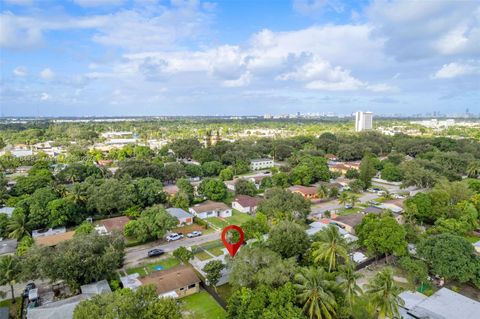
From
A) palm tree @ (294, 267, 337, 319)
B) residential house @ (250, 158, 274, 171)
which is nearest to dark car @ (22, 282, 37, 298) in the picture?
palm tree @ (294, 267, 337, 319)

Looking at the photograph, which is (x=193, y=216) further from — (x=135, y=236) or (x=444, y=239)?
(x=444, y=239)

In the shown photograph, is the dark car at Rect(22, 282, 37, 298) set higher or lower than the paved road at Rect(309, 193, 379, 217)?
higher

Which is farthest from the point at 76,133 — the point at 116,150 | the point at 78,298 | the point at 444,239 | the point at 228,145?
the point at 444,239

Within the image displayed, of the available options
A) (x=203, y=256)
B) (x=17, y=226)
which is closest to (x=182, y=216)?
(x=203, y=256)

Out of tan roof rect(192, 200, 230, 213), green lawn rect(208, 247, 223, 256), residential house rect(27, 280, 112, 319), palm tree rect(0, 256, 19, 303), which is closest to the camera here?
residential house rect(27, 280, 112, 319)

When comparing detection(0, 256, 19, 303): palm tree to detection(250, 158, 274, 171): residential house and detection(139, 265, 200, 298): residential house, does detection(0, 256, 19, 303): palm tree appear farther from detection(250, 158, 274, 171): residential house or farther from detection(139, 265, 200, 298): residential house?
detection(250, 158, 274, 171): residential house

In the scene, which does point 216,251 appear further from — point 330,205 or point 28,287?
point 330,205

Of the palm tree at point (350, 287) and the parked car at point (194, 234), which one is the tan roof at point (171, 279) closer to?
the parked car at point (194, 234)
